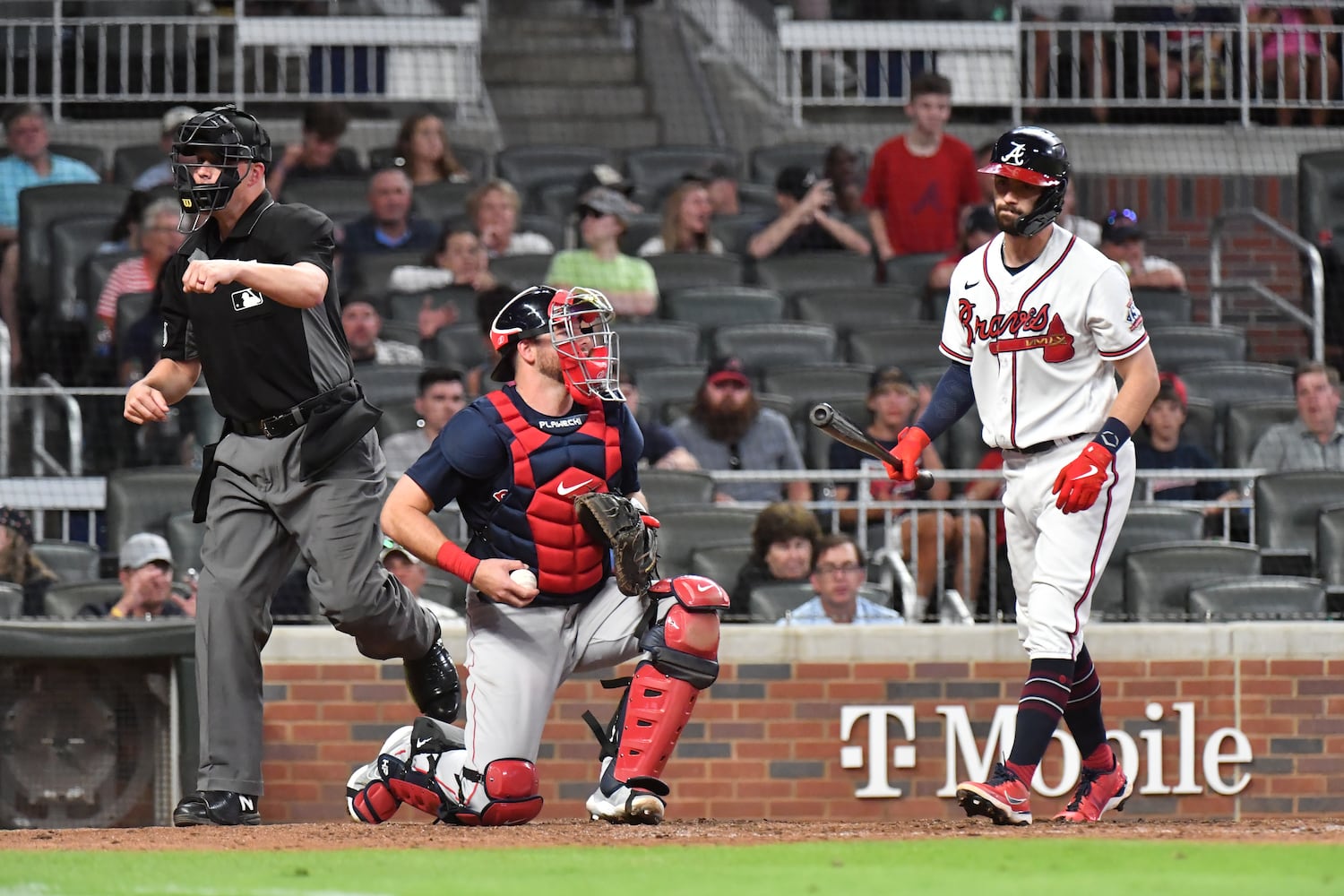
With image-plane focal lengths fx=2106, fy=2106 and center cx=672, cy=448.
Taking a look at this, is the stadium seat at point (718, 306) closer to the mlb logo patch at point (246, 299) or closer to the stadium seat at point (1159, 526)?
the stadium seat at point (1159, 526)

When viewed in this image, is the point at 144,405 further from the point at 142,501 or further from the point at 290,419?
the point at 142,501

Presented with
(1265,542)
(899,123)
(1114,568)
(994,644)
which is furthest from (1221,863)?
(899,123)

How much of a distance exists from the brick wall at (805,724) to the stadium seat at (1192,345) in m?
3.24

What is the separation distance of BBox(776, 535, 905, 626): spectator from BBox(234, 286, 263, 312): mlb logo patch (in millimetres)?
3145

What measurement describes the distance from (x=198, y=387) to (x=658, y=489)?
7.44ft

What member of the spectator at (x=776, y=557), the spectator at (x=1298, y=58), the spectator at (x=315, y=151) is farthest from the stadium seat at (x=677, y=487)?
the spectator at (x=1298, y=58)

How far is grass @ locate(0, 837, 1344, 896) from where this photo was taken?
4453 millimetres

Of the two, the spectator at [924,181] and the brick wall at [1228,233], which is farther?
the brick wall at [1228,233]

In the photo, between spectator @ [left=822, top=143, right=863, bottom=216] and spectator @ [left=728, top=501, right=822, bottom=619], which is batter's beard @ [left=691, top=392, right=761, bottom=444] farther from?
spectator @ [left=822, top=143, right=863, bottom=216]

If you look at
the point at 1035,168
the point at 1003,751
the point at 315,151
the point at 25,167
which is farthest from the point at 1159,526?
the point at 25,167

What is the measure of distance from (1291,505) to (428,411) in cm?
381

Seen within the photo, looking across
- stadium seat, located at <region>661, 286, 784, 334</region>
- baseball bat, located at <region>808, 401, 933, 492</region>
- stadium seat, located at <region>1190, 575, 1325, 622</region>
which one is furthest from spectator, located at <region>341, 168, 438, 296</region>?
baseball bat, located at <region>808, 401, 933, 492</region>

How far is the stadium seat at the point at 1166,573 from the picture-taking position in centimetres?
861

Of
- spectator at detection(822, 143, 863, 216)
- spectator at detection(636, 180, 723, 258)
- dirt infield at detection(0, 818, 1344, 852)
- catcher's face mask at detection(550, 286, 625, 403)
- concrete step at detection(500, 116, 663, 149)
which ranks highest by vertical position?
concrete step at detection(500, 116, 663, 149)
